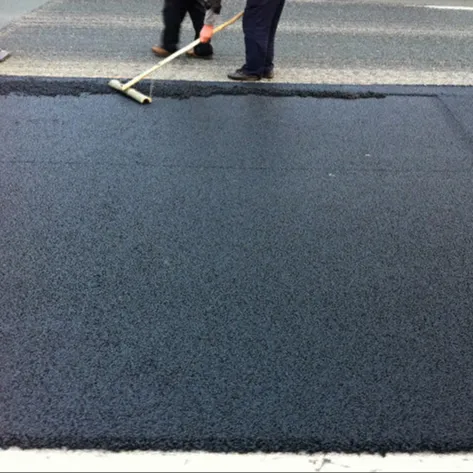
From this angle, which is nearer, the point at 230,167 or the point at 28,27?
the point at 230,167

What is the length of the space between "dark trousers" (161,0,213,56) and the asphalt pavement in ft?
4.10

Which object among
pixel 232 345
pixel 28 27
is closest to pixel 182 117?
pixel 232 345

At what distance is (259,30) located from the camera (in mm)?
4867

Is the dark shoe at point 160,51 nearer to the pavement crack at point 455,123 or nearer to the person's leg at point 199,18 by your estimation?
the person's leg at point 199,18

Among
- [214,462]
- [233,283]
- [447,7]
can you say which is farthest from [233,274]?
[447,7]

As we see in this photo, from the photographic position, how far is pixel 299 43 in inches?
249

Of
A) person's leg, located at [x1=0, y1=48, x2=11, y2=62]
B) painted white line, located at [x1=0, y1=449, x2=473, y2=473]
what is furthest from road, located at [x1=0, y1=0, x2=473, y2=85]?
painted white line, located at [x1=0, y1=449, x2=473, y2=473]

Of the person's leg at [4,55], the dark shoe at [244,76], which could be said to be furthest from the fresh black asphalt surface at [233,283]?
the person's leg at [4,55]

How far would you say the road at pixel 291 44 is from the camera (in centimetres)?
530

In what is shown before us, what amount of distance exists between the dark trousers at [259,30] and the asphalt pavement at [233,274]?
549 millimetres

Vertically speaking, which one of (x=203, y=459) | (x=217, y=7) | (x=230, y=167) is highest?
(x=217, y=7)

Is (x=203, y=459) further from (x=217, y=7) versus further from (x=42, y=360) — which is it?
(x=217, y=7)

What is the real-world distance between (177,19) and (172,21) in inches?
2.1

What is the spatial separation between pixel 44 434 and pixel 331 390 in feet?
3.28
